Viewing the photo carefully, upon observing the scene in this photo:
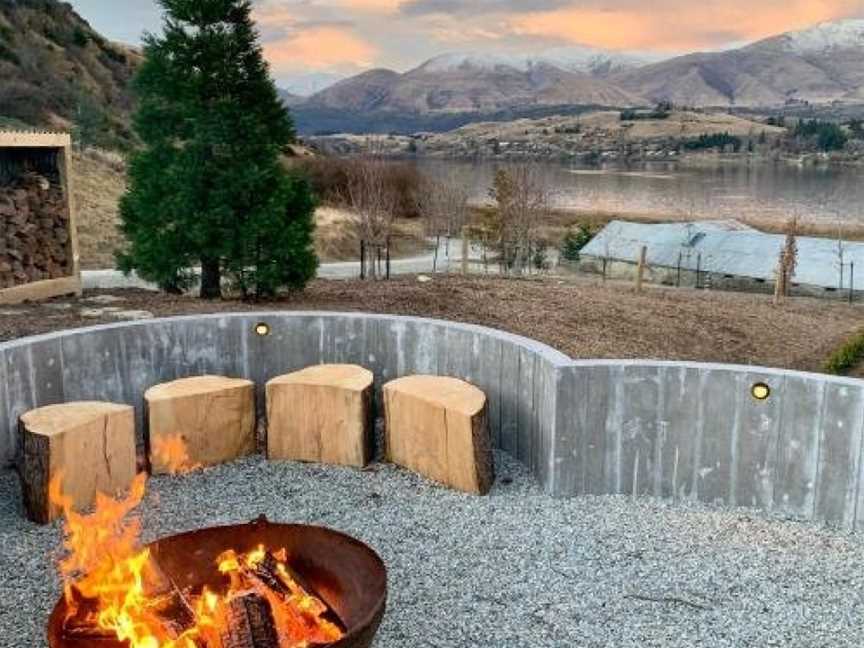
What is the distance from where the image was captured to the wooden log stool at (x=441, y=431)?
A: 635cm

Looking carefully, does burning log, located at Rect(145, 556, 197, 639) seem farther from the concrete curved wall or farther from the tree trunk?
the tree trunk

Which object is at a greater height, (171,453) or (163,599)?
(163,599)

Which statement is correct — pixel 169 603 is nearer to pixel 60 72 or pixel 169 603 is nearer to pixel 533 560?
pixel 533 560

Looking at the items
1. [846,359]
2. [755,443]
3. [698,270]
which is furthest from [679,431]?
[698,270]

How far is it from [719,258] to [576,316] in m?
19.1

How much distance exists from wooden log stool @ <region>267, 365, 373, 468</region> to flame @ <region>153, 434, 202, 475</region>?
0.68 meters

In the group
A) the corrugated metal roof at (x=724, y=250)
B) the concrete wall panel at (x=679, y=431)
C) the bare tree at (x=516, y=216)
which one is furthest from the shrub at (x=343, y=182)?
the concrete wall panel at (x=679, y=431)

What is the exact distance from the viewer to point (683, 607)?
4852 mm

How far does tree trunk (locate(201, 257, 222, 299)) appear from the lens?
13922mm

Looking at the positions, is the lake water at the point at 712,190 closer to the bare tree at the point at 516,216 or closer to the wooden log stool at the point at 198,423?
the bare tree at the point at 516,216

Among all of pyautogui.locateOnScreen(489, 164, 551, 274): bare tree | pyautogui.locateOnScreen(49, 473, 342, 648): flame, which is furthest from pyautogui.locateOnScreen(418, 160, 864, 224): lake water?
pyautogui.locateOnScreen(49, 473, 342, 648): flame

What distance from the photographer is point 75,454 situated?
605 centimetres

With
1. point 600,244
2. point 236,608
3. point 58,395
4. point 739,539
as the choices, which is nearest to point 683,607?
point 739,539

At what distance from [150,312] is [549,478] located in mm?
7594
